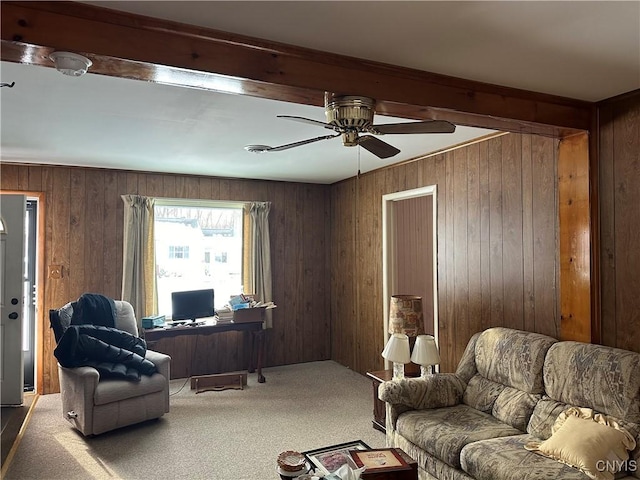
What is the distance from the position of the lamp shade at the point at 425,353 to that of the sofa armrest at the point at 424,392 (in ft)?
0.90

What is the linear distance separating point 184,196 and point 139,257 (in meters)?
0.91

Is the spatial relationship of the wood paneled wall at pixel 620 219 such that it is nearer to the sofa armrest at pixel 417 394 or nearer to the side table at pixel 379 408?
the sofa armrest at pixel 417 394

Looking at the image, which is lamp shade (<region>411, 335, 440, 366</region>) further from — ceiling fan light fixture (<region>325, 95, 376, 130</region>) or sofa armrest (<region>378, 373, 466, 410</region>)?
ceiling fan light fixture (<region>325, 95, 376, 130</region>)

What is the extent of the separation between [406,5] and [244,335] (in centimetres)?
488

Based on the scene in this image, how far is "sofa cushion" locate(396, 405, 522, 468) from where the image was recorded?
269 cm

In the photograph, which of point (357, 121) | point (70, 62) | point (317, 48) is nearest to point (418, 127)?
point (357, 121)

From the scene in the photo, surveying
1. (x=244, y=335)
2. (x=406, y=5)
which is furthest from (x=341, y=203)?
(x=406, y=5)

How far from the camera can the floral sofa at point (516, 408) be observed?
2340 millimetres

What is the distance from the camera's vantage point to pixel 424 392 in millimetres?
3230

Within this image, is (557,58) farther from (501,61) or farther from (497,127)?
(497,127)

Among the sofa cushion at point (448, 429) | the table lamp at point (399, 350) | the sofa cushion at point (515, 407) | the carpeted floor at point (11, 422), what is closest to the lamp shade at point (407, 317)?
the table lamp at point (399, 350)

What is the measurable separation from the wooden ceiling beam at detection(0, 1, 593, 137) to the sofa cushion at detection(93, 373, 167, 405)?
9.16ft

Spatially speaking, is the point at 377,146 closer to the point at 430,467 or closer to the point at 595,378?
the point at 595,378

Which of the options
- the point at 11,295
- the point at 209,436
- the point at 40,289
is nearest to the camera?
the point at 209,436
